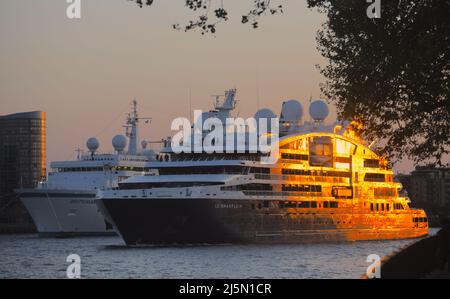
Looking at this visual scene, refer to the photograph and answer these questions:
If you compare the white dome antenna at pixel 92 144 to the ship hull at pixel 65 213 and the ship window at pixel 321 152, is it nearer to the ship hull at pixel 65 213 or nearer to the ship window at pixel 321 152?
the ship hull at pixel 65 213

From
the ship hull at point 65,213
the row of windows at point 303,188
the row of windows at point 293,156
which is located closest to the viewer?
the row of windows at point 303,188

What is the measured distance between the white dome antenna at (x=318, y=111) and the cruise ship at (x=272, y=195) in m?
0.08

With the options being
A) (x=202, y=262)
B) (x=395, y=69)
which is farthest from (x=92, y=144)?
(x=395, y=69)

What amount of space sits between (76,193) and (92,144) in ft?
37.4

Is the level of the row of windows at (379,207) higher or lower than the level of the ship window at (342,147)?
Result: lower

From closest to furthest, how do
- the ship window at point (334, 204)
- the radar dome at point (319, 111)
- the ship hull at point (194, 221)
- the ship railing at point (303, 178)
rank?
the ship hull at point (194, 221) → the ship railing at point (303, 178) → the ship window at point (334, 204) → the radar dome at point (319, 111)

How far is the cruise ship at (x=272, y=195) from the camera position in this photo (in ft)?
206

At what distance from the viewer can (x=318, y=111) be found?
265 feet

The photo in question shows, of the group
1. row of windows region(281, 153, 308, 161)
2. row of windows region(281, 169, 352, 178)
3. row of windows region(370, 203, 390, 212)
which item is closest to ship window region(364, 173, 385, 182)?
row of windows region(370, 203, 390, 212)

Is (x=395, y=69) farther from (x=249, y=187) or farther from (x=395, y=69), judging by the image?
(x=249, y=187)

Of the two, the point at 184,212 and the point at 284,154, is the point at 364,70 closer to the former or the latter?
the point at 184,212

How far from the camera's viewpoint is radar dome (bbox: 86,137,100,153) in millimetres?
107250

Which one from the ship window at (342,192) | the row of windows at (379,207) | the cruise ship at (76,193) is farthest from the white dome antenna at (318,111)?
the cruise ship at (76,193)

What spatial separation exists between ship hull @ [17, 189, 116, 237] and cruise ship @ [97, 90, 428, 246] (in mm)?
23372
